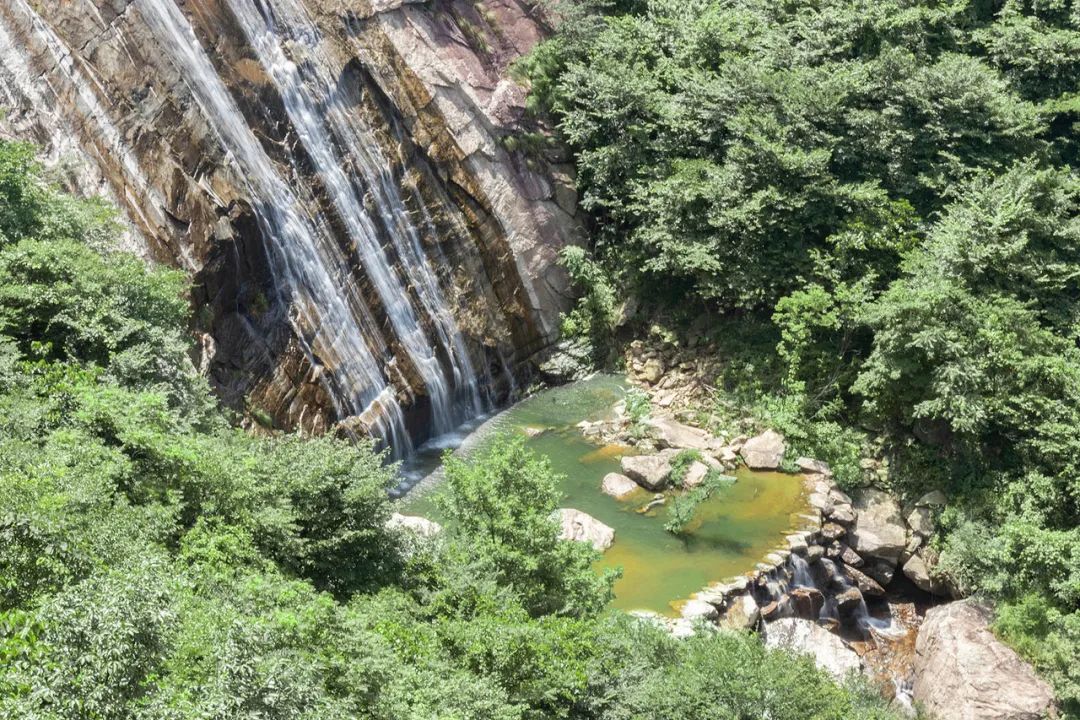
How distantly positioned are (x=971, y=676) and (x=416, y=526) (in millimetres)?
9045

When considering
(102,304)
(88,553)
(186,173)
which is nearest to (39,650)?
(88,553)

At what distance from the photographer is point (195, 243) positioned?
17797 millimetres

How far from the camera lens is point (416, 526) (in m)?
15.0

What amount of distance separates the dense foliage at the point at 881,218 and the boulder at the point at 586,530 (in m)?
5.28

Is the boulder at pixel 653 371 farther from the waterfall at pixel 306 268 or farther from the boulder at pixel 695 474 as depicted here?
the waterfall at pixel 306 268

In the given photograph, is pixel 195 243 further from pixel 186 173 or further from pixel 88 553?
pixel 88 553

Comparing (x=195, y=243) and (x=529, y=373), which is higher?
(x=195, y=243)

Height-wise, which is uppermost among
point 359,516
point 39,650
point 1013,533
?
point 39,650

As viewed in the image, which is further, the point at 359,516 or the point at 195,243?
the point at 195,243

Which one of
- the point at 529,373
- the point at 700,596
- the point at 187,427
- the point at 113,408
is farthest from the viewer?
the point at 529,373

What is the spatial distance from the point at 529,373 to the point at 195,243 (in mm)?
9559

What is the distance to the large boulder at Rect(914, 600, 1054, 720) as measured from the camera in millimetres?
15266

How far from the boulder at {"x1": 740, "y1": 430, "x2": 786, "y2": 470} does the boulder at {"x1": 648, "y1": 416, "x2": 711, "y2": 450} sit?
96cm

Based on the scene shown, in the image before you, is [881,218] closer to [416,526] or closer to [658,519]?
[658,519]
